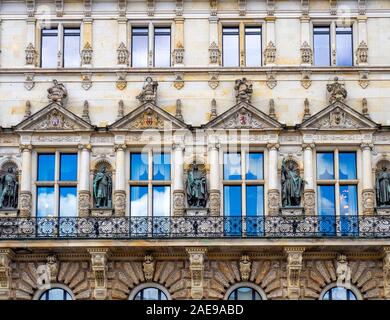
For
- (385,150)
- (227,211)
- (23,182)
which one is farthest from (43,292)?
(385,150)

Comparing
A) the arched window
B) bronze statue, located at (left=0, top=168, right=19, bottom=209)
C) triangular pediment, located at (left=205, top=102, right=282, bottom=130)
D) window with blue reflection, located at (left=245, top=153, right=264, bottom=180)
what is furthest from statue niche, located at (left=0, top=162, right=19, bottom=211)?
window with blue reflection, located at (left=245, top=153, right=264, bottom=180)

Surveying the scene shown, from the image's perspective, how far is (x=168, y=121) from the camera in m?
38.7

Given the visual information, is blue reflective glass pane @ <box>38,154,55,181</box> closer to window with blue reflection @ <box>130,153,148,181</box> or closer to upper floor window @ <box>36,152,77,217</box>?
upper floor window @ <box>36,152,77,217</box>

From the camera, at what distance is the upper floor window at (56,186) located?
126ft

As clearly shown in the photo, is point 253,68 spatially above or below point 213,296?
above

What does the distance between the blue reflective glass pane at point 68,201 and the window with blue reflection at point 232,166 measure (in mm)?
4388

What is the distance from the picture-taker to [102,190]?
38.2 m

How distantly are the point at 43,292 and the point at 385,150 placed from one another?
10610mm

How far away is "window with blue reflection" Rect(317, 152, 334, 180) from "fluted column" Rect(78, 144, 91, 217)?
21.9ft

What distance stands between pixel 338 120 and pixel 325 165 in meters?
1.35

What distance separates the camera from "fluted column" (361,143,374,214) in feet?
125

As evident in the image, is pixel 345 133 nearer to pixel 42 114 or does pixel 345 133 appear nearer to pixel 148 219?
pixel 148 219

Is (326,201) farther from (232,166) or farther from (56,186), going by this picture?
(56,186)

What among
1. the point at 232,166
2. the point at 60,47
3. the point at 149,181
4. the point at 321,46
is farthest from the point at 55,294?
the point at 321,46
